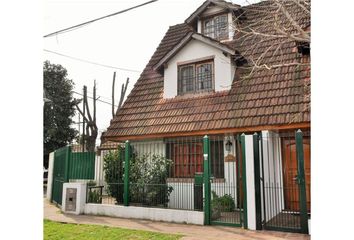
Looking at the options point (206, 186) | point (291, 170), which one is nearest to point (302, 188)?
point (206, 186)

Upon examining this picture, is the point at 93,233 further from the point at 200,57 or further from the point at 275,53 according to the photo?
the point at 275,53

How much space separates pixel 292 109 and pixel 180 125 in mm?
3507

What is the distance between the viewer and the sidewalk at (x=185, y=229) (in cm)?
666

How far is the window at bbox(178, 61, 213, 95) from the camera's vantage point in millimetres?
11297

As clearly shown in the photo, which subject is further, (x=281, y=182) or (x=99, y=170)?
(x=99, y=170)

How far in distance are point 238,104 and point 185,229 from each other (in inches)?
172

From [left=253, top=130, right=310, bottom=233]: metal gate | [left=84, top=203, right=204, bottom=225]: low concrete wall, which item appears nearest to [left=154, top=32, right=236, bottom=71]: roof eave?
[left=253, top=130, right=310, bottom=233]: metal gate

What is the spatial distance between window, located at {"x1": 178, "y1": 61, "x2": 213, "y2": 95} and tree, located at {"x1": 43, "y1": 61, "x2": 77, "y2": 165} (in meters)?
15.6

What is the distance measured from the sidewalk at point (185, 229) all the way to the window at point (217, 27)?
7.60 meters

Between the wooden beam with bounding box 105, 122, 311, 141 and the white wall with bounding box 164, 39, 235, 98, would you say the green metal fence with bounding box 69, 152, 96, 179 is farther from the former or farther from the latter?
the white wall with bounding box 164, 39, 235, 98

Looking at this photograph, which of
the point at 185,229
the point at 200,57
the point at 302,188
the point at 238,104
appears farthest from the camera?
the point at 200,57

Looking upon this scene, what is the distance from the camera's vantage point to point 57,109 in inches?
1007
